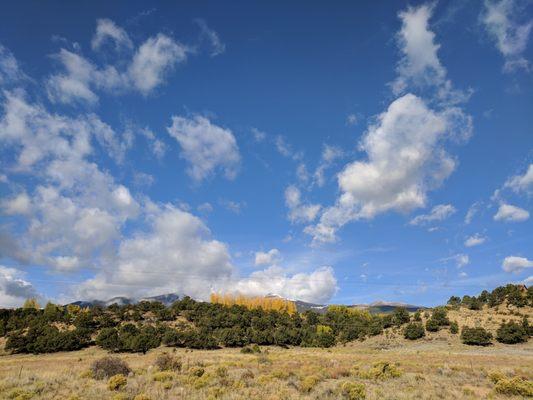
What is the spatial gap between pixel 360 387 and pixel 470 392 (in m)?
7.13

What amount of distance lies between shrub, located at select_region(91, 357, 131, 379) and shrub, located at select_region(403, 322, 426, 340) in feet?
210

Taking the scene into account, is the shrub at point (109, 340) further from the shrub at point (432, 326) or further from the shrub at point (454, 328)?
the shrub at point (454, 328)

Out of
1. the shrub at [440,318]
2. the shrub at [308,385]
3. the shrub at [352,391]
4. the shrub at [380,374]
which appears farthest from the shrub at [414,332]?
the shrub at [352,391]

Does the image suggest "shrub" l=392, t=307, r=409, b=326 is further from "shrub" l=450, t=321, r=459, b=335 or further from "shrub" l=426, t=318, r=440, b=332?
"shrub" l=450, t=321, r=459, b=335

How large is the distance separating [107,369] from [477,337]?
64008mm

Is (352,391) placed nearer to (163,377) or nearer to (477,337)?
(163,377)

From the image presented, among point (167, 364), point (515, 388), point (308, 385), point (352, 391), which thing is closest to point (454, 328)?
point (515, 388)

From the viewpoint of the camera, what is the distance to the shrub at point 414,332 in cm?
7962

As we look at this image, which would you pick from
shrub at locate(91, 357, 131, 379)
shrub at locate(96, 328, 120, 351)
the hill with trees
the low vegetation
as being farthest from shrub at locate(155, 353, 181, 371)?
shrub at locate(96, 328, 120, 351)

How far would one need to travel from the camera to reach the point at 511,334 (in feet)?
229

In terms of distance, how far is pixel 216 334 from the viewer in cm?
8475

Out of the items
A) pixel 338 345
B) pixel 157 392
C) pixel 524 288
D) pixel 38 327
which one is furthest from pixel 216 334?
pixel 524 288

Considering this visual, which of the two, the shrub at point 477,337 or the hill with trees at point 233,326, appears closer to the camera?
the shrub at point 477,337

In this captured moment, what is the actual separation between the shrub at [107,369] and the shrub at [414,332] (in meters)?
64.2
